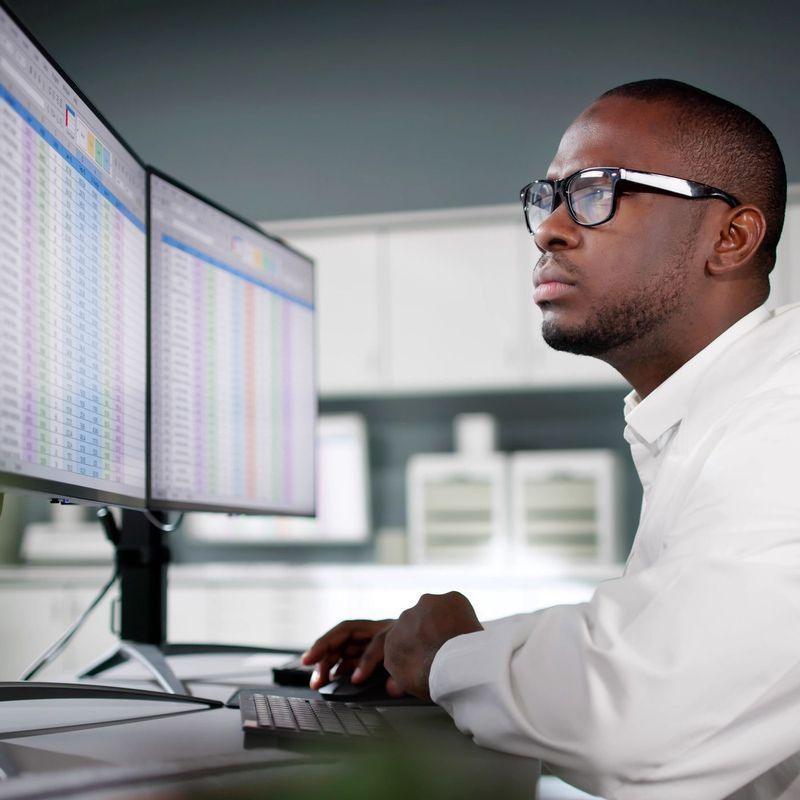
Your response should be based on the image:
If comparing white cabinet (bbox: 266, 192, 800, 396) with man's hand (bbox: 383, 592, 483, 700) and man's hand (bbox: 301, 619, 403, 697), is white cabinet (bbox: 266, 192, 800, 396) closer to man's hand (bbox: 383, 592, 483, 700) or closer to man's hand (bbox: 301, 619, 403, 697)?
man's hand (bbox: 301, 619, 403, 697)

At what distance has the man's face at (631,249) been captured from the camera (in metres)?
1.07

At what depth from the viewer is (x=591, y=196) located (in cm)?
107

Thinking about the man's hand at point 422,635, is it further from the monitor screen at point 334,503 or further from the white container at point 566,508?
the monitor screen at point 334,503

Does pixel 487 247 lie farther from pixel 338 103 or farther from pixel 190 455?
pixel 190 455

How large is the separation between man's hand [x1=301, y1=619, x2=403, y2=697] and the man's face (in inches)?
17.4

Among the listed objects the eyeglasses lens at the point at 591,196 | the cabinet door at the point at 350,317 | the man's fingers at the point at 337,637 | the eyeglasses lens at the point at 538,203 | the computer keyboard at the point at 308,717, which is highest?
the cabinet door at the point at 350,317

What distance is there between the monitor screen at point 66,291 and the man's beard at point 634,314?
52cm

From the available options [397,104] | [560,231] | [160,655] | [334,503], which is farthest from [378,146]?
[160,655]

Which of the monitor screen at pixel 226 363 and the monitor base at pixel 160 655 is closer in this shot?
the monitor base at pixel 160 655

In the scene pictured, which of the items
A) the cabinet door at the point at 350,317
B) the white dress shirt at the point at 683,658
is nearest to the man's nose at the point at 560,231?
the white dress shirt at the point at 683,658

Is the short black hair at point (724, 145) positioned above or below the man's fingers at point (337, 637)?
above

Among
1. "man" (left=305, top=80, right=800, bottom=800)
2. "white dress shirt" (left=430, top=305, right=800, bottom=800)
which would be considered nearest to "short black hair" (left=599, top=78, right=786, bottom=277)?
"man" (left=305, top=80, right=800, bottom=800)

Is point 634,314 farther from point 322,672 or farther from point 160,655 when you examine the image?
point 160,655

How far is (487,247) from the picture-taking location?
3.14 meters
